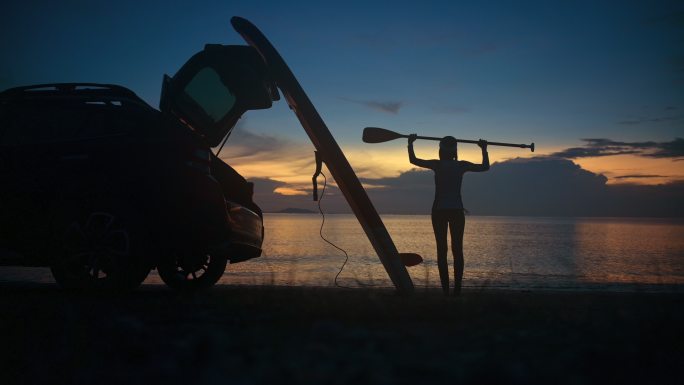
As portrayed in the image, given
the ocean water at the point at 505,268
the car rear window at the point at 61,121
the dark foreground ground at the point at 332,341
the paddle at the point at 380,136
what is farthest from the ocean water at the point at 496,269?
the car rear window at the point at 61,121

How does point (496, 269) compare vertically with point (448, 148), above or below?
below

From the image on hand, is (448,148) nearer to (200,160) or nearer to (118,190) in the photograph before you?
→ (200,160)

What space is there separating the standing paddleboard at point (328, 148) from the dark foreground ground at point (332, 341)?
918mm

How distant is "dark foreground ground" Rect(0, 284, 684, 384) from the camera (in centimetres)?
271

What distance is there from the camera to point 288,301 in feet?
18.3

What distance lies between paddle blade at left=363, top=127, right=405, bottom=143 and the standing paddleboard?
120cm

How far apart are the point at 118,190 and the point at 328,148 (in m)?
2.34

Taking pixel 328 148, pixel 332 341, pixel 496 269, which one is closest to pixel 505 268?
pixel 496 269

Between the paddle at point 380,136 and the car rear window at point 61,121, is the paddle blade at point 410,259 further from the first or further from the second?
the car rear window at point 61,121

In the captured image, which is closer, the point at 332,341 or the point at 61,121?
the point at 332,341

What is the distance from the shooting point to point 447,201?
277 inches

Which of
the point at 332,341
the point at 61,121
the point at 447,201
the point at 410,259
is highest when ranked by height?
→ the point at 61,121

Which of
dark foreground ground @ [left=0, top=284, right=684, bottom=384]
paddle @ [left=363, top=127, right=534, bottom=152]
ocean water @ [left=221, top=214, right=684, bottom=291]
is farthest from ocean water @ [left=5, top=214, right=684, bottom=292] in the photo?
dark foreground ground @ [left=0, top=284, right=684, bottom=384]

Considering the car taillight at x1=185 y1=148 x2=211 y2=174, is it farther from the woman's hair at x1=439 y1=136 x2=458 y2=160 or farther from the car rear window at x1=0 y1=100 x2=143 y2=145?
the woman's hair at x1=439 y1=136 x2=458 y2=160
